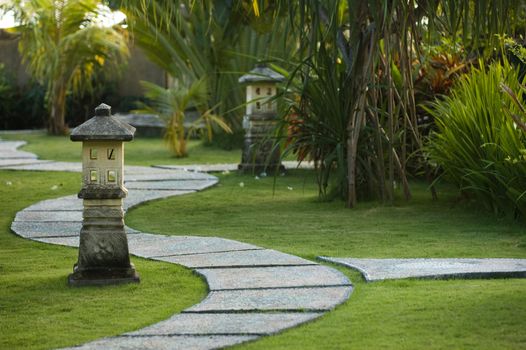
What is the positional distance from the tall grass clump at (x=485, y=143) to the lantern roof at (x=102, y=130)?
2.88 meters

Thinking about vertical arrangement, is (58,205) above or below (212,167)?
below

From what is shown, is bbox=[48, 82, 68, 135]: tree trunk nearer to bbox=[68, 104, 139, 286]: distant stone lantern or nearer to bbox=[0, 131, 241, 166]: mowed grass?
bbox=[0, 131, 241, 166]: mowed grass

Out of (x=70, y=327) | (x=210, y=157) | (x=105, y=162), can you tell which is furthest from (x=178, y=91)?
(x=70, y=327)

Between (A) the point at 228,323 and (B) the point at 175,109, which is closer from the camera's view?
(A) the point at 228,323

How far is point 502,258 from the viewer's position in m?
6.12

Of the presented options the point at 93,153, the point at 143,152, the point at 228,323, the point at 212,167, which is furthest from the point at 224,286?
the point at 143,152

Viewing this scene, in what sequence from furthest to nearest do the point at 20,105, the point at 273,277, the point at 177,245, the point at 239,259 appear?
1. the point at 20,105
2. the point at 177,245
3. the point at 239,259
4. the point at 273,277

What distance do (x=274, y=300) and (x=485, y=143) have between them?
3.21 metres

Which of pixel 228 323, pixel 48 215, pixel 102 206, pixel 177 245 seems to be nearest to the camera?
pixel 228 323

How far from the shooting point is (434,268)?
18.9ft

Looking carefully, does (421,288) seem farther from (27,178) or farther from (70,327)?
(27,178)

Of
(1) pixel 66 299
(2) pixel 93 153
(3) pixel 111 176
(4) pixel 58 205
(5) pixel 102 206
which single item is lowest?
(1) pixel 66 299

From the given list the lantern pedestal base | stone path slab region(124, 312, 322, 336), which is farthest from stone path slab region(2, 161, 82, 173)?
stone path slab region(124, 312, 322, 336)

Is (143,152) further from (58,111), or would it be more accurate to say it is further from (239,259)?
(239,259)
